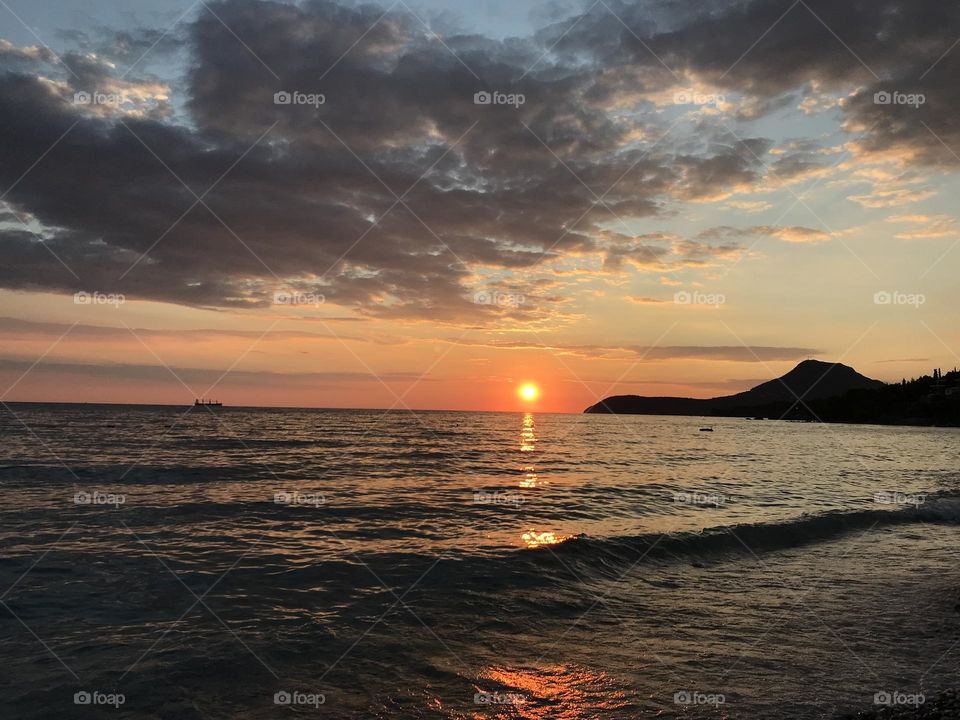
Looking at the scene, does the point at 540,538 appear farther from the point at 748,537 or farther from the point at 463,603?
the point at 748,537

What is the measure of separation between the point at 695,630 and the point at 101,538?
53.6 ft

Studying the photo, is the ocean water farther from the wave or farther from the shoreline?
the shoreline

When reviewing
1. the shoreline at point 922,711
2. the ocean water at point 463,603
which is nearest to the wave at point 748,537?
the ocean water at point 463,603

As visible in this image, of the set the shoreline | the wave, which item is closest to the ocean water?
the wave

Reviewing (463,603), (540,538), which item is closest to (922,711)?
(463,603)

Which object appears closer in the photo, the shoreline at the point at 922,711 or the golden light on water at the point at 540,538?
the shoreline at the point at 922,711

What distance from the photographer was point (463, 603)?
475 inches

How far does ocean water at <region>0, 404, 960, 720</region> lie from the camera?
→ 26.0 feet

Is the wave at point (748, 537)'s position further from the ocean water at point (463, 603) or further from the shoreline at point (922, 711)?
the shoreline at point (922, 711)

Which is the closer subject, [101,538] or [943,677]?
[943,677]

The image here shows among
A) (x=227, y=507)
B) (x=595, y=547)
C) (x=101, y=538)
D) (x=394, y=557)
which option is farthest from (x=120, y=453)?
(x=595, y=547)

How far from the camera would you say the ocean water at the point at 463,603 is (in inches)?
312

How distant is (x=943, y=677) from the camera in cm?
824

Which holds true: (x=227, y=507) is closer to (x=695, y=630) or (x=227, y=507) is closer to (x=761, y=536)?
(x=695, y=630)
